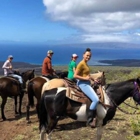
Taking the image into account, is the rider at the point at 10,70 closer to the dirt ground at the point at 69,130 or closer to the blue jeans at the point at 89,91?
the dirt ground at the point at 69,130

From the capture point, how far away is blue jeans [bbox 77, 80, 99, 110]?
7.04m

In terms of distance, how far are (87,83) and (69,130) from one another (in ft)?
8.92

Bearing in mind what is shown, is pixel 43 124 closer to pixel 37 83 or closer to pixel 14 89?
pixel 37 83

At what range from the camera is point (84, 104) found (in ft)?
24.0

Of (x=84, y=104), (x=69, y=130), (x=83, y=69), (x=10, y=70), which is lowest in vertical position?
(x=69, y=130)

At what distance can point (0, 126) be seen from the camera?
10398 millimetres

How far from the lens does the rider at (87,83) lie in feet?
22.9

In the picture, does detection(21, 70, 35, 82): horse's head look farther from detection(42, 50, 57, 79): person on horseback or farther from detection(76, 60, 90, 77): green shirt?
detection(76, 60, 90, 77): green shirt

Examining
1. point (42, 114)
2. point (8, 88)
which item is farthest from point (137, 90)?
point (8, 88)

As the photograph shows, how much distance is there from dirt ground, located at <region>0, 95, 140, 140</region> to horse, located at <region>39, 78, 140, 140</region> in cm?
121

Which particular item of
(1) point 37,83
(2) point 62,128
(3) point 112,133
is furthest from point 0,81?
(3) point 112,133

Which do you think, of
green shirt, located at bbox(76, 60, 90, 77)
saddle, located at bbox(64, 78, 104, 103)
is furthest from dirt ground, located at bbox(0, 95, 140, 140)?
green shirt, located at bbox(76, 60, 90, 77)

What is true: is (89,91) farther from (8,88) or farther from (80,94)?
(8,88)

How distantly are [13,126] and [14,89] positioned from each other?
6.35ft
